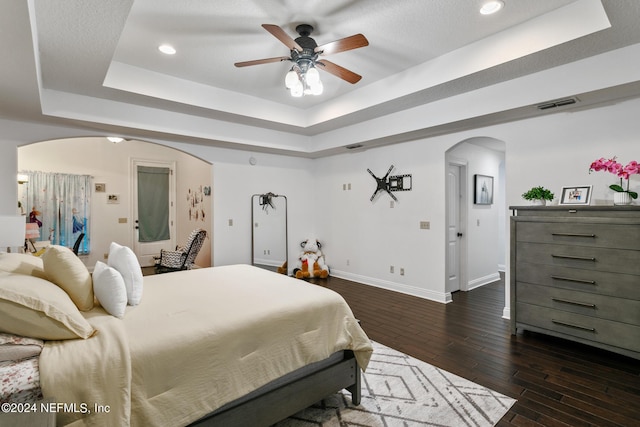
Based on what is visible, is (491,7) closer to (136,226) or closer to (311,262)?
(311,262)

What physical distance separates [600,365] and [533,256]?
1.00 m

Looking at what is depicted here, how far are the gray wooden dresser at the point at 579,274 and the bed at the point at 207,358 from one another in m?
2.03

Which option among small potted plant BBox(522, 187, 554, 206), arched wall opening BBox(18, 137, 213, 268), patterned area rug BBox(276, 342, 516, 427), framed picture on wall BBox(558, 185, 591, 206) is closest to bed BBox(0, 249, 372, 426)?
patterned area rug BBox(276, 342, 516, 427)

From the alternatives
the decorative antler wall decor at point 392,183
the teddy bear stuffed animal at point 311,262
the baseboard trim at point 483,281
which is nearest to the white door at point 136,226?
the teddy bear stuffed animal at point 311,262

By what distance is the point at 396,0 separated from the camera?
7.81ft

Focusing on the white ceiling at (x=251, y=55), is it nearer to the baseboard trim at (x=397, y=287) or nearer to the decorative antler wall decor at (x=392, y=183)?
the decorative antler wall decor at (x=392, y=183)

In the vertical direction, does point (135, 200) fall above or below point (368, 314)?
above

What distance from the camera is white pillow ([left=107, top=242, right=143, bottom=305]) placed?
2.03 m

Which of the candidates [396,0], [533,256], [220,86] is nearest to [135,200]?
[220,86]

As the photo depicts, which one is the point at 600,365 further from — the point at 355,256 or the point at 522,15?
the point at 355,256

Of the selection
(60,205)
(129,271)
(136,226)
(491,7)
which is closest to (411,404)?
(129,271)

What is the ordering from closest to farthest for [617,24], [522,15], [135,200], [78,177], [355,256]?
[617,24]
[522,15]
[355,256]
[78,177]
[135,200]

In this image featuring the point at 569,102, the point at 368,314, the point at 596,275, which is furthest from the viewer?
the point at 368,314

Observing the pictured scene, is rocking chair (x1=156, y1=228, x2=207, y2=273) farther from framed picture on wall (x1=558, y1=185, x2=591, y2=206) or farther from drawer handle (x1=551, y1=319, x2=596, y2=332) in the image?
framed picture on wall (x1=558, y1=185, x2=591, y2=206)
